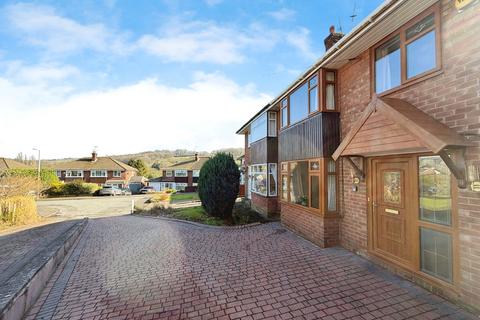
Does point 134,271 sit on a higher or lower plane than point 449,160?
lower

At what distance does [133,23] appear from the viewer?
8.59 metres

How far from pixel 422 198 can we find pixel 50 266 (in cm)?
810

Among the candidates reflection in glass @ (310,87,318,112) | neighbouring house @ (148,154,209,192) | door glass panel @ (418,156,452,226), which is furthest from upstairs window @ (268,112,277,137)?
neighbouring house @ (148,154,209,192)

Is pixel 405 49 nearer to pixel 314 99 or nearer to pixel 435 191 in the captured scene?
pixel 435 191

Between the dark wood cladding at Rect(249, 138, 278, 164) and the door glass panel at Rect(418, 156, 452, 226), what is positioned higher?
the dark wood cladding at Rect(249, 138, 278, 164)

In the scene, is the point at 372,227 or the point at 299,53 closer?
the point at 372,227

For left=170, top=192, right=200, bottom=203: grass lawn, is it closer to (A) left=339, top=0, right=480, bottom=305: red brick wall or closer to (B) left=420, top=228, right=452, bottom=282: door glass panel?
(B) left=420, top=228, right=452, bottom=282: door glass panel

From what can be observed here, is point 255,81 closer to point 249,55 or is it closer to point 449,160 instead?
point 249,55

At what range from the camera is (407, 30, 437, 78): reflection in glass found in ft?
13.9

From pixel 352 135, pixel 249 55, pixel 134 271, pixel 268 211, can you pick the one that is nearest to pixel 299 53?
pixel 249 55

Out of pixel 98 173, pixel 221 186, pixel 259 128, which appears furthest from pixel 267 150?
pixel 98 173

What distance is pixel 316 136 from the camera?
7266 millimetres

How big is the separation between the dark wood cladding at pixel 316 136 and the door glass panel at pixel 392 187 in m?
1.82

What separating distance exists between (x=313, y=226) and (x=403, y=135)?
411cm
